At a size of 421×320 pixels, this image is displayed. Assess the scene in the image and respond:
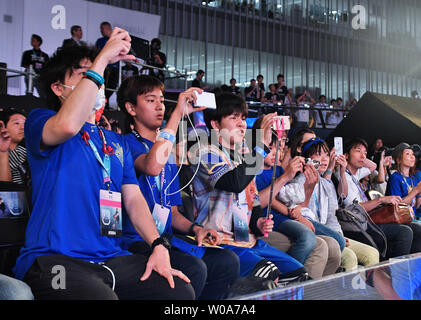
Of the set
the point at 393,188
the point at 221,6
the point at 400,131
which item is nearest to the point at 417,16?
the point at 221,6

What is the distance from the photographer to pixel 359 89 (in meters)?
17.0

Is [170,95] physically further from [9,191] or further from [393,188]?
[9,191]

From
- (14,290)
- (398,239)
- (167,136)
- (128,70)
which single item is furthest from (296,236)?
(128,70)

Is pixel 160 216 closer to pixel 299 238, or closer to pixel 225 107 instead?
pixel 225 107

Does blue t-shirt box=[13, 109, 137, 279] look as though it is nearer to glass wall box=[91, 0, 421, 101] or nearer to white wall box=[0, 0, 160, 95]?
white wall box=[0, 0, 160, 95]

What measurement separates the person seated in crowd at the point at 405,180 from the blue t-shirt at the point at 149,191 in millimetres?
2831

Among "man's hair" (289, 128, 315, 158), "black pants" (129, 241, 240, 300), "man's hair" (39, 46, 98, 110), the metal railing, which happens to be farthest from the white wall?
"black pants" (129, 241, 240, 300)

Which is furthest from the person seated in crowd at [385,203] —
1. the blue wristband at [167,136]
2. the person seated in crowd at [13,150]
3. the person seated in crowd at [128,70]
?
the person seated in crowd at [128,70]

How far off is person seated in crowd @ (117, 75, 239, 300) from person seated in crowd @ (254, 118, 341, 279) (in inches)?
30.9

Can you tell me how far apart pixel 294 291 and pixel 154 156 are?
3.30 feet

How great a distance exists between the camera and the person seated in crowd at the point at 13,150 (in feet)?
8.48

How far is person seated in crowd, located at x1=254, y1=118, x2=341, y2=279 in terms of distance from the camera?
2994 millimetres

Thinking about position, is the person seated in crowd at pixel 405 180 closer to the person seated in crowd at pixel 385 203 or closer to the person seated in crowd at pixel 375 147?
the person seated in crowd at pixel 385 203

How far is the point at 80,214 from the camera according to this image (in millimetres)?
1688
